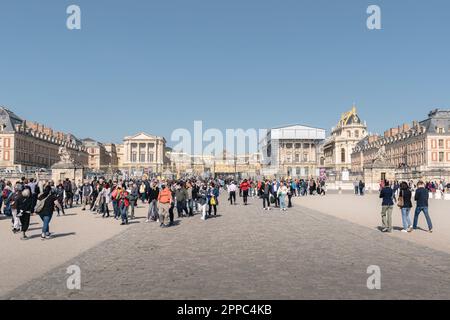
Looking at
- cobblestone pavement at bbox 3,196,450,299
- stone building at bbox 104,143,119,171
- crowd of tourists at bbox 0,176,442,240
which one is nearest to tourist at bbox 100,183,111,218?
crowd of tourists at bbox 0,176,442,240

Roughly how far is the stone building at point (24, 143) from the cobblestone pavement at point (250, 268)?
58013 mm

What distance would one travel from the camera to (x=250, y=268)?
7754 millimetres

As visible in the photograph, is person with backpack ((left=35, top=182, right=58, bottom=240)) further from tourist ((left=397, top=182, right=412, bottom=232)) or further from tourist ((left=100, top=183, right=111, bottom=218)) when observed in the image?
tourist ((left=397, top=182, right=412, bottom=232))

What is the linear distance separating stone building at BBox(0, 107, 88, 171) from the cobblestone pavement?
58013 millimetres

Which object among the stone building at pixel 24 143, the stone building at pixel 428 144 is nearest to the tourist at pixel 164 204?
the stone building at pixel 24 143

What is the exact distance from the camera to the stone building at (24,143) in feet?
248

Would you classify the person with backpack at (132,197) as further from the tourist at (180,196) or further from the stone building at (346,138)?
the stone building at (346,138)

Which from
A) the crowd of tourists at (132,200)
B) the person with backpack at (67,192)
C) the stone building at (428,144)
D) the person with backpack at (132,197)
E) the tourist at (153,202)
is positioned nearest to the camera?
the crowd of tourists at (132,200)

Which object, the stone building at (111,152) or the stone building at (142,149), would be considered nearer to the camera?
the stone building at (142,149)

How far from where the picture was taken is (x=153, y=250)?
9945mm

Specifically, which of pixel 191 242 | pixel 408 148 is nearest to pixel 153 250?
pixel 191 242

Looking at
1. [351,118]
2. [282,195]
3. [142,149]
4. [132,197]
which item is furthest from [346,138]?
[132,197]

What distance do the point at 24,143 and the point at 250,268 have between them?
81571 millimetres

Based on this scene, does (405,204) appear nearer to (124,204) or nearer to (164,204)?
(164,204)
